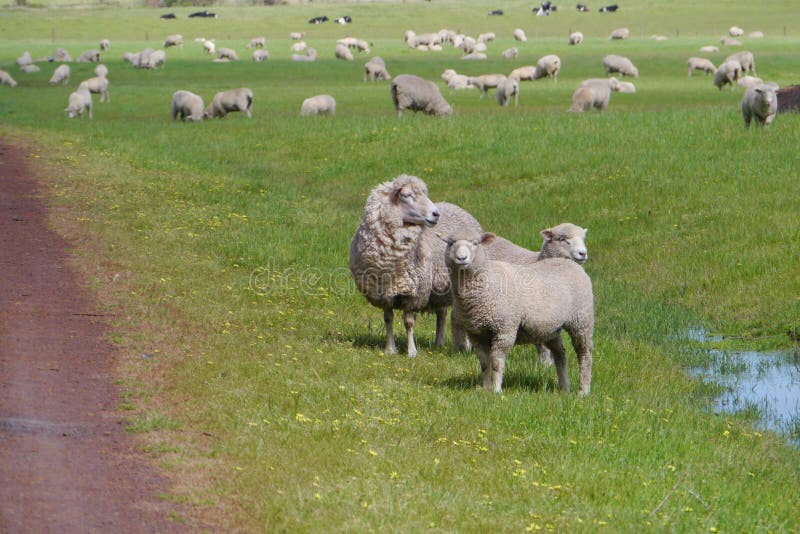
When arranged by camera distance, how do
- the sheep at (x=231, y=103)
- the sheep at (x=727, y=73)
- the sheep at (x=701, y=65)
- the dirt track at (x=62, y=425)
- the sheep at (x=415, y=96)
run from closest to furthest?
the dirt track at (x=62, y=425) → the sheep at (x=415, y=96) → the sheep at (x=231, y=103) → the sheep at (x=727, y=73) → the sheep at (x=701, y=65)

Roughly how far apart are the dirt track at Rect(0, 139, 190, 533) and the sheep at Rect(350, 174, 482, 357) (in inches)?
107

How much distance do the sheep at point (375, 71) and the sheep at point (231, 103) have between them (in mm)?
16159

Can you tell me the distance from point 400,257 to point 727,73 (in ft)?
123

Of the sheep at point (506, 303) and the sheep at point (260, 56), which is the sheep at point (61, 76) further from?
the sheep at point (506, 303)

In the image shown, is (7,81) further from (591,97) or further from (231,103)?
(591,97)

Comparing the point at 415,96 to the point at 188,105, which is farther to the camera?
the point at 188,105

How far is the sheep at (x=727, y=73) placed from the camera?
4472 centimetres

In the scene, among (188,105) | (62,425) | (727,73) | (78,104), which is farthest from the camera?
(727,73)

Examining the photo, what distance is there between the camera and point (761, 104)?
23094mm

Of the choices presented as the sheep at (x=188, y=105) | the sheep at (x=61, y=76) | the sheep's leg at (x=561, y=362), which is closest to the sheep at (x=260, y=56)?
the sheep at (x=61, y=76)

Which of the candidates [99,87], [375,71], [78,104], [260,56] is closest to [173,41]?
[260,56]

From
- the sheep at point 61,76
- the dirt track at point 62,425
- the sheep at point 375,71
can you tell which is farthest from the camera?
the sheep at point 375,71

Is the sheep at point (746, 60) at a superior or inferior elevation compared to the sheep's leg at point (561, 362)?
superior

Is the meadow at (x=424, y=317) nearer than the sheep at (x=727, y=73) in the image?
Yes
